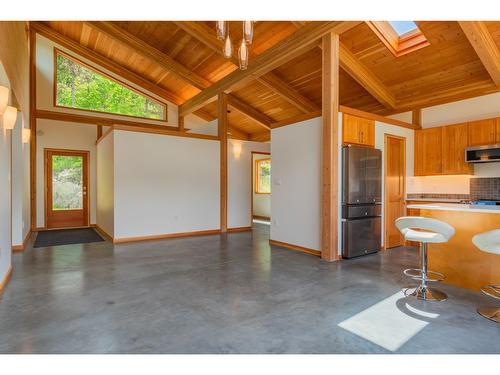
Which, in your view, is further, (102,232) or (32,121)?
(32,121)

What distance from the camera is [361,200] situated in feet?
15.0

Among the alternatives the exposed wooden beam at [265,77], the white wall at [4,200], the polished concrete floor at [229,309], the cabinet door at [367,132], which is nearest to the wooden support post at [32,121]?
the polished concrete floor at [229,309]

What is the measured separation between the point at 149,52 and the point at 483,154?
771 cm

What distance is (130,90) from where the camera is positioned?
28.9ft

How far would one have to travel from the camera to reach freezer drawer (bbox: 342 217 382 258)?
4.42 metres

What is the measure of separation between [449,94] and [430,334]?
498 cm

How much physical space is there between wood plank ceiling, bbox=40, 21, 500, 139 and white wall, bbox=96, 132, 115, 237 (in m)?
2.72

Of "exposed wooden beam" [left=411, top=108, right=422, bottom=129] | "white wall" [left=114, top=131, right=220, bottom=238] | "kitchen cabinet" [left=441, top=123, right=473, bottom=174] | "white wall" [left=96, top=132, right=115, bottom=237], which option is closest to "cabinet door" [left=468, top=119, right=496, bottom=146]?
"kitchen cabinet" [left=441, top=123, right=473, bottom=174]

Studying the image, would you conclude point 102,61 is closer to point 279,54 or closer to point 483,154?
point 279,54

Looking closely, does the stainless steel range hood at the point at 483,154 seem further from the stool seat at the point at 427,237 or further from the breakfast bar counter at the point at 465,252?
the stool seat at the point at 427,237

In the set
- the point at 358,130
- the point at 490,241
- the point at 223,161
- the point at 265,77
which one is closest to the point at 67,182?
the point at 223,161

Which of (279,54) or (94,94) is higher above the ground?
(94,94)

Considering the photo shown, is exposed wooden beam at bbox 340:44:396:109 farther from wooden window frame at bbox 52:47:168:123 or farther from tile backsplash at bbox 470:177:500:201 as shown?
wooden window frame at bbox 52:47:168:123
